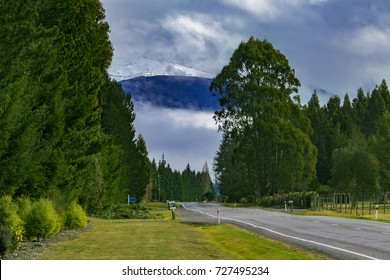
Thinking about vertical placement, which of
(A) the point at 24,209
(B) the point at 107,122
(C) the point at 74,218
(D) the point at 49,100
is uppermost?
(B) the point at 107,122

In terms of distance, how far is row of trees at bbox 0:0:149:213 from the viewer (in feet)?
72.4

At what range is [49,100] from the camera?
2703cm

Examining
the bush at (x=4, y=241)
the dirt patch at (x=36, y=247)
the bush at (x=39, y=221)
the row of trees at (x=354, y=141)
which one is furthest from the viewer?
the row of trees at (x=354, y=141)

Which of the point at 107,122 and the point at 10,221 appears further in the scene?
the point at 107,122

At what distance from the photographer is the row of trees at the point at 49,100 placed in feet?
72.4

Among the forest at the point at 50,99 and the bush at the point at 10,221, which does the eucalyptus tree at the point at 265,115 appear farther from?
the bush at the point at 10,221

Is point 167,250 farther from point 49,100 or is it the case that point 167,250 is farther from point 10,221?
point 49,100

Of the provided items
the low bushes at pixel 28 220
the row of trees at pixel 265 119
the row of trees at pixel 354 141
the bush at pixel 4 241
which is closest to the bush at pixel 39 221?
the low bushes at pixel 28 220

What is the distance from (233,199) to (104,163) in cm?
5651

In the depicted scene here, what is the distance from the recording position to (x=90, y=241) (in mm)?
22312

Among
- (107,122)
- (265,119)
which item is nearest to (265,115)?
(265,119)

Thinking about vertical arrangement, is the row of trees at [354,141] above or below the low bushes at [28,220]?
above

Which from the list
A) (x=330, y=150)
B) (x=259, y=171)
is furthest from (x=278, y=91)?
(x=330, y=150)
